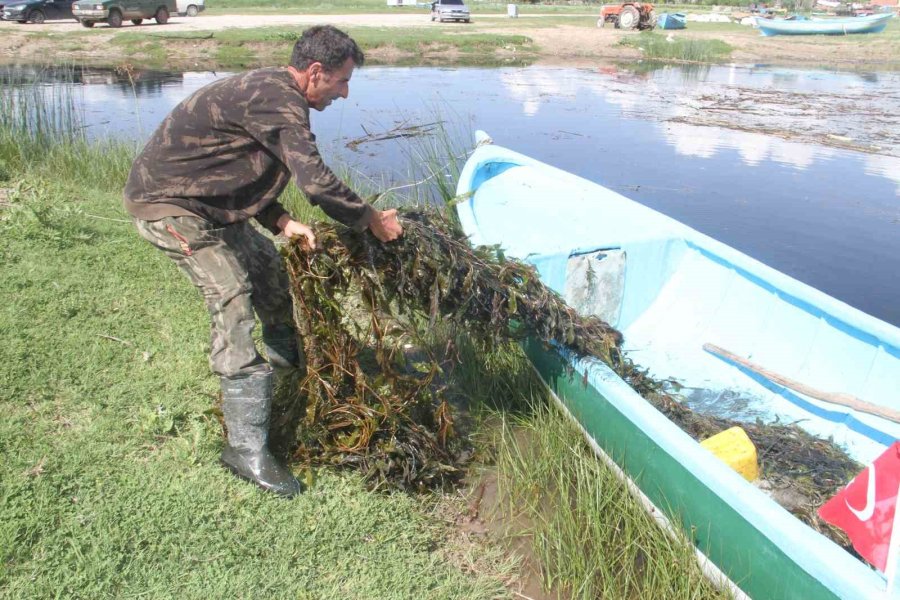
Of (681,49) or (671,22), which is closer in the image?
(681,49)

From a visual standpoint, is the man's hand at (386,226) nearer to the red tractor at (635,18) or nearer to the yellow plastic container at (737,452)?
the yellow plastic container at (737,452)

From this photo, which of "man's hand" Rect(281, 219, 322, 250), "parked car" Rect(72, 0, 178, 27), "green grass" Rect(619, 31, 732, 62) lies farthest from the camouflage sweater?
"green grass" Rect(619, 31, 732, 62)

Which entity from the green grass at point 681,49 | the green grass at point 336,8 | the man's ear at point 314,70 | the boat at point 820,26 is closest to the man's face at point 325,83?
the man's ear at point 314,70

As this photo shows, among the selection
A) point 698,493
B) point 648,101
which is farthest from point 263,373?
point 648,101

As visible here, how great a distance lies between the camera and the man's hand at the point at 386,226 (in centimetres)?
304

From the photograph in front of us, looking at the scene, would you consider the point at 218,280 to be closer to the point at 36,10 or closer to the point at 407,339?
the point at 407,339

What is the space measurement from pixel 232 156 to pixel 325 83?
485 millimetres

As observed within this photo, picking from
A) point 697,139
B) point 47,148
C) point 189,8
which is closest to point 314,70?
point 47,148

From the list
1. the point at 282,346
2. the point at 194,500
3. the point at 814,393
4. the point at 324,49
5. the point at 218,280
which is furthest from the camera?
the point at 814,393

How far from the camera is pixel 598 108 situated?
52.9 feet

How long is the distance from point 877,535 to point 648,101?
15881 millimetres

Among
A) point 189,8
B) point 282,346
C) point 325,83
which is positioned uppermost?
point 189,8

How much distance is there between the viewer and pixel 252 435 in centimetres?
316

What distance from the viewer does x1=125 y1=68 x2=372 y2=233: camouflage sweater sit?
9.20 feet
